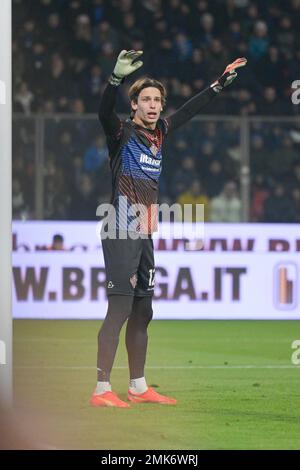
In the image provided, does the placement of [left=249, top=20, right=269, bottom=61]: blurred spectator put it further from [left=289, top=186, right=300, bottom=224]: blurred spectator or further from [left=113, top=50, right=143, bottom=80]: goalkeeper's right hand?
[left=113, top=50, right=143, bottom=80]: goalkeeper's right hand

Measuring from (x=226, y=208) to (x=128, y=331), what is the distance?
783 centimetres

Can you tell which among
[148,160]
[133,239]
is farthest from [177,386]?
[148,160]

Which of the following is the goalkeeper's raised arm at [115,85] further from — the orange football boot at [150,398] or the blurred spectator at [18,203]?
the blurred spectator at [18,203]

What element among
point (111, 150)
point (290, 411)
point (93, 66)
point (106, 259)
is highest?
point (93, 66)

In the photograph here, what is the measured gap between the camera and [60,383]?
9531mm

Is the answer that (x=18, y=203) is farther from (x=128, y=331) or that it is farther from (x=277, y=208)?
(x=128, y=331)

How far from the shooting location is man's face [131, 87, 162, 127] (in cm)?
825

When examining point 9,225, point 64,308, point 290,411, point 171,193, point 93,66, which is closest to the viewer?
point 9,225

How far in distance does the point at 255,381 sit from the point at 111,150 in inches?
103

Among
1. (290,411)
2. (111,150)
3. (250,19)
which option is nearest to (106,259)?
(111,150)

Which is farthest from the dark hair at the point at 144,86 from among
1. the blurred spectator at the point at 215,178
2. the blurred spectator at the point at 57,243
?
the blurred spectator at the point at 215,178

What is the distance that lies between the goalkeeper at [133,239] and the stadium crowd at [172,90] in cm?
745

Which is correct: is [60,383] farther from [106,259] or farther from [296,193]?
[296,193]

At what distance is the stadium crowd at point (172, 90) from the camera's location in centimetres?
1606
